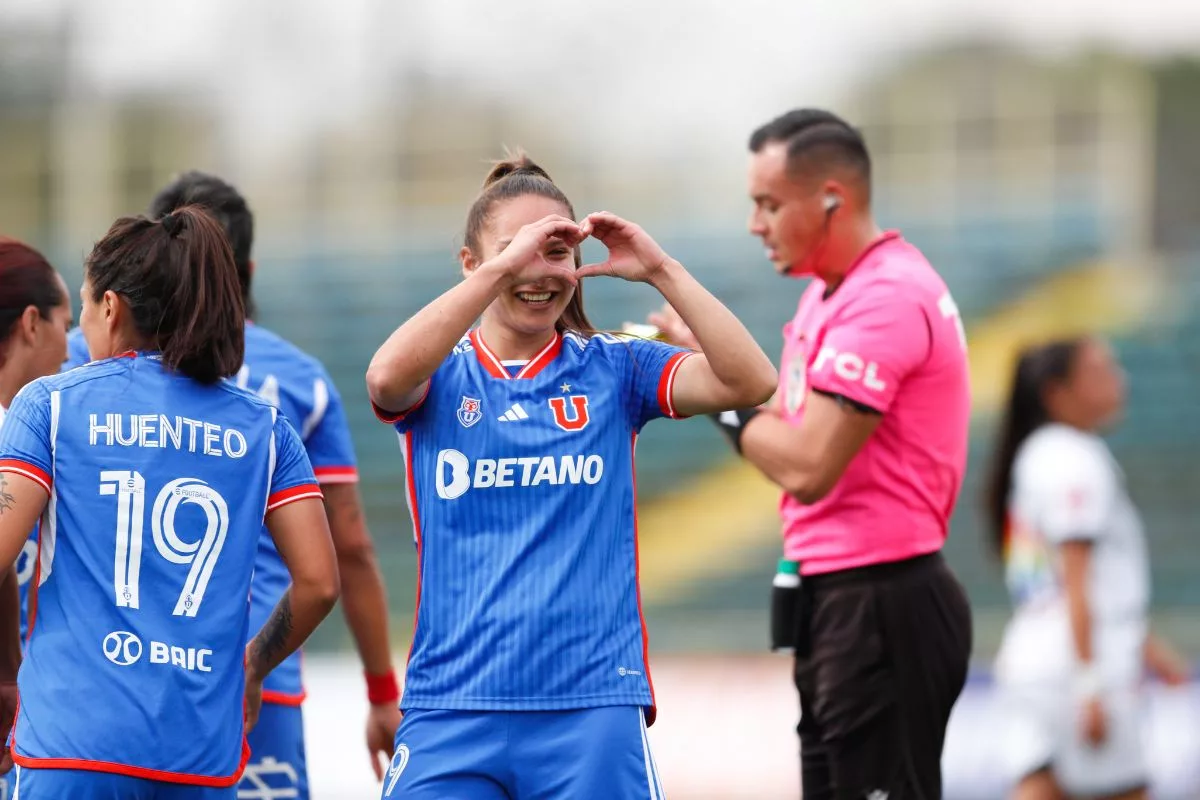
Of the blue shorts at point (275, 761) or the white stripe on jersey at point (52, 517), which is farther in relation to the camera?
the blue shorts at point (275, 761)

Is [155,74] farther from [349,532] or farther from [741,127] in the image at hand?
[349,532]

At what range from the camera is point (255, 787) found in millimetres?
4438

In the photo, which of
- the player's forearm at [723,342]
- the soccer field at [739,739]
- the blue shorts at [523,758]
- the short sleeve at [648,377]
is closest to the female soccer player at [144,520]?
the blue shorts at [523,758]

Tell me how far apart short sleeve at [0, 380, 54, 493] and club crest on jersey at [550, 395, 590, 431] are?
101 cm

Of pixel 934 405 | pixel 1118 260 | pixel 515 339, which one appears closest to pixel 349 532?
pixel 515 339

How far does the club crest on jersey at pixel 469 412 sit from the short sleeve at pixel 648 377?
32 cm

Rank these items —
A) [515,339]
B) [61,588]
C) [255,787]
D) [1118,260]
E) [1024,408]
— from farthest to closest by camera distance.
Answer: [1118,260] < [1024,408] < [255,787] < [515,339] < [61,588]

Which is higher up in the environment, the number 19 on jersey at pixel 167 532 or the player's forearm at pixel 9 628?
the number 19 on jersey at pixel 167 532

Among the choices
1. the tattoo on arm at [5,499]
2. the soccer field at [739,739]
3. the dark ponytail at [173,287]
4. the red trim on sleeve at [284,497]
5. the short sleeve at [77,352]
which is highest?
the dark ponytail at [173,287]

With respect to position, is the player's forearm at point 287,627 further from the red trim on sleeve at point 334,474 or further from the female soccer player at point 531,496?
the red trim on sleeve at point 334,474

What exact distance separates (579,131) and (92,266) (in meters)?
18.9

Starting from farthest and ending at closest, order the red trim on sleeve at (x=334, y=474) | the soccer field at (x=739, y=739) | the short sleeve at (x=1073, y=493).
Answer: the soccer field at (x=739, y=739)
the short sleeve at (x=1073, y=493)
the red trim on sleeve at (x=334, y=474)

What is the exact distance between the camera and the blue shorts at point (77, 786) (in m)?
3.17

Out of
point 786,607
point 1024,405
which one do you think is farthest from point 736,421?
point 1024,405
